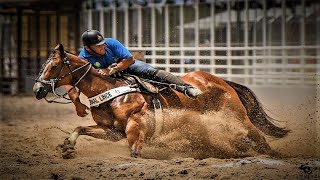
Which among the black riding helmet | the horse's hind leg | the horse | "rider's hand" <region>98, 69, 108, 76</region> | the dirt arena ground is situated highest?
the black riding helmet

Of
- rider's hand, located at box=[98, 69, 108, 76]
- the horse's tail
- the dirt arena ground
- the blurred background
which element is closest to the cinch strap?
rider's hand, located at box=[98, 69, 108, 76]

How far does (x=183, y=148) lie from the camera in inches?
275

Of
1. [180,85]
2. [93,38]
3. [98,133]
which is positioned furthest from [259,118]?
[93,38]

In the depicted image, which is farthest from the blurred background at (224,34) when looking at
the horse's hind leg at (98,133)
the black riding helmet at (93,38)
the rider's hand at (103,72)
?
the horse's hind leg at (98,133)

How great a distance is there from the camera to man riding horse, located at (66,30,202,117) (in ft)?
21.6

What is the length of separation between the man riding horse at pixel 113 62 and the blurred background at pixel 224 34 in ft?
13.7

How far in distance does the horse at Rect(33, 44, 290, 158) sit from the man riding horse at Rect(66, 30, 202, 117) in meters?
0.13

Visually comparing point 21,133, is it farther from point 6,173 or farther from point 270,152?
point 270,152

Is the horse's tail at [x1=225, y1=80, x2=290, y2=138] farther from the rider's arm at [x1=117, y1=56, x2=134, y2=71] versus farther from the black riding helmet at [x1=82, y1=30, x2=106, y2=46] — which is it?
the black riding helmet at [x1=82, y1=30, x2=106, y2=46]

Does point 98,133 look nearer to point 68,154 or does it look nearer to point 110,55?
point 68,154

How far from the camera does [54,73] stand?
21.3 ft

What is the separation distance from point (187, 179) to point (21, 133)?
463 cm

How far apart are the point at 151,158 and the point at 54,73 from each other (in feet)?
4.73

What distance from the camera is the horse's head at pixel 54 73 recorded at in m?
6.45
